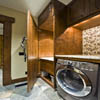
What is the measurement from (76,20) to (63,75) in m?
1.24

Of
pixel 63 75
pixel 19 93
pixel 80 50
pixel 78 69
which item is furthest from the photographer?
pixel 80 50

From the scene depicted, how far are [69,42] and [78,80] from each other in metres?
0.98

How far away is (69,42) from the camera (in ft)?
6.15

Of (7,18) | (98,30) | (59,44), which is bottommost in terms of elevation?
(59,44)

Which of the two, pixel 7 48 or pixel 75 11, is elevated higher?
pixel 75 11

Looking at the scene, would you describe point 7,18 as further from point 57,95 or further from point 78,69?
point 57,95

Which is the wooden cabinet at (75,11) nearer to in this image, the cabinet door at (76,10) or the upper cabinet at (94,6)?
the cabinet door at (76,10)

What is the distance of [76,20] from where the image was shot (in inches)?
A: 60.2

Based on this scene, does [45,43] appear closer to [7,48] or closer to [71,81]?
[7,48]

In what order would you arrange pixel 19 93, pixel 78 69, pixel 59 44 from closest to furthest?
pixel 78 69 → pixel 19 93 → pixel 59 44

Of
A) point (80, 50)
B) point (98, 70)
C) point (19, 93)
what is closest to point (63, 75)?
point (98, 70)

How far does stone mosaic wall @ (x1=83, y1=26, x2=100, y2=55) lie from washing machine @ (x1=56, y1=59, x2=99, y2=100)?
35.9 inches

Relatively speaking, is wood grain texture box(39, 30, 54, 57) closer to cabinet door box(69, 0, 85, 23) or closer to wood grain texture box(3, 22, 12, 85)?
wood grain texture box(3, 22, 12, 85)

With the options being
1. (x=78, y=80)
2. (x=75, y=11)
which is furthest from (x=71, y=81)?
(x=75, y=11)
